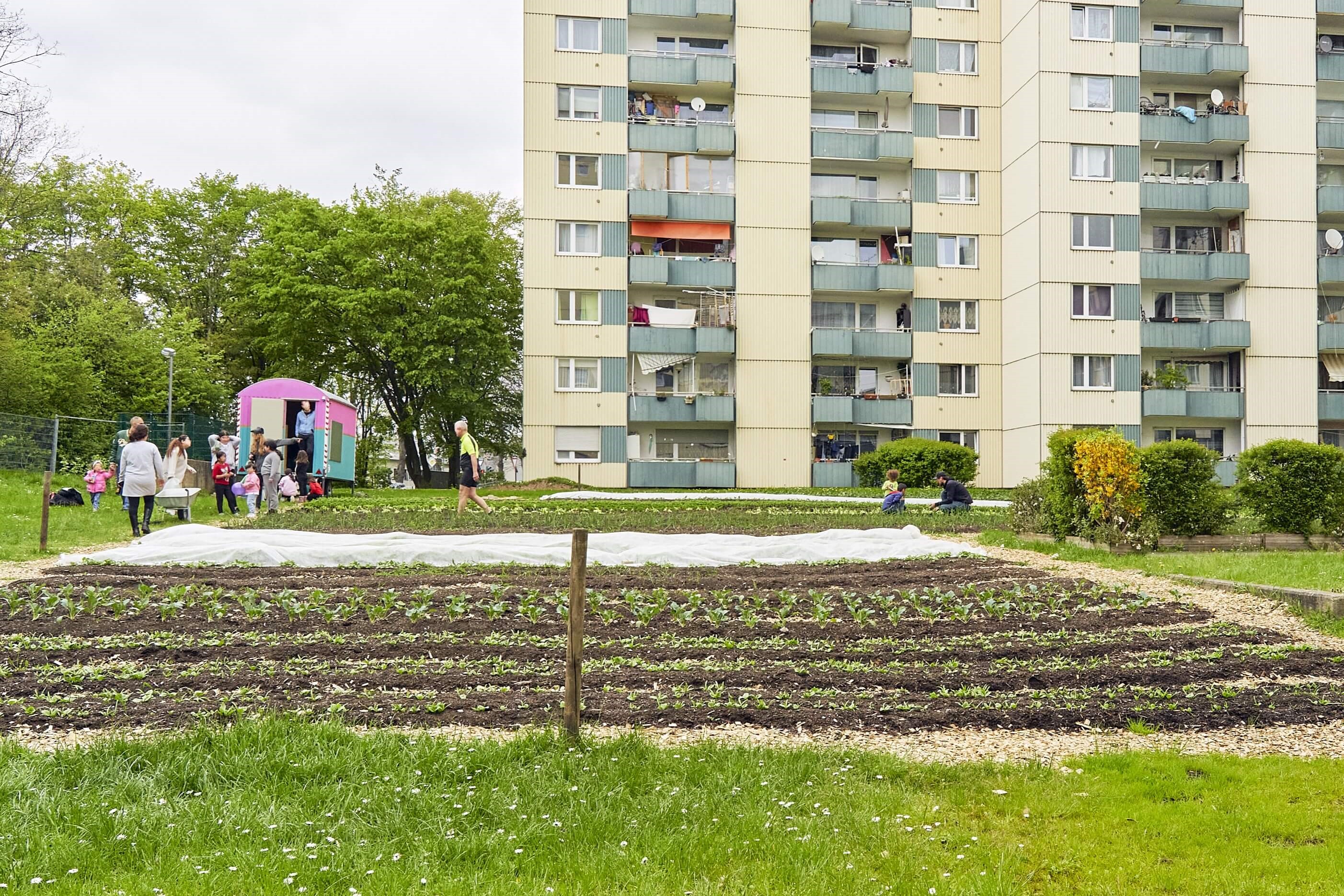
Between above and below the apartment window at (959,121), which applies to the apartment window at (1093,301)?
below

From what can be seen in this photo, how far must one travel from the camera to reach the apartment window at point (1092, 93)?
132 ft

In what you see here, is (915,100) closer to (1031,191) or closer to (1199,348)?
(1031,191)

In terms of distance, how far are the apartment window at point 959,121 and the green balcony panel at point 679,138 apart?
914 cm

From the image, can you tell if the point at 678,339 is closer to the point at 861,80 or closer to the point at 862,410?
the point at 862,410

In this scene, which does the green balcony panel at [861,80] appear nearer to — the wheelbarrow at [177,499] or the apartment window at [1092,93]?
the apartment window at [1092,93]

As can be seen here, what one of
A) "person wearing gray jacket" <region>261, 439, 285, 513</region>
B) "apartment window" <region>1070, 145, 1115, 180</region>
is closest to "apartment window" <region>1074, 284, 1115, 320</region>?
"apartment window" <region>1070, 145, 1115, 180</region>

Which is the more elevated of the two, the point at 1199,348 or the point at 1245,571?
the point at 1199,348

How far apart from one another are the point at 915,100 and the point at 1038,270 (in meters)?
8.90

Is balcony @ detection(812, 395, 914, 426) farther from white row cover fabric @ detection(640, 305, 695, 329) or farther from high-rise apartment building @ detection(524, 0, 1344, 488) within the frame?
white row cover fabric @ detection(640, 305, 695, 329)

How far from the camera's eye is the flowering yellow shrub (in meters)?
15.9

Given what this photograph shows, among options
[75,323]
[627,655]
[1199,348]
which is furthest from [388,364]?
[627,655]

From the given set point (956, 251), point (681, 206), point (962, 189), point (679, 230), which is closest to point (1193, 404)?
point (956, 251)

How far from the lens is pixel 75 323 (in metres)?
41.7

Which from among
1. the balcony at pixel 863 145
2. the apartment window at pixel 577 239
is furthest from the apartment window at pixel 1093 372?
the apartment window at pixel 577 239
